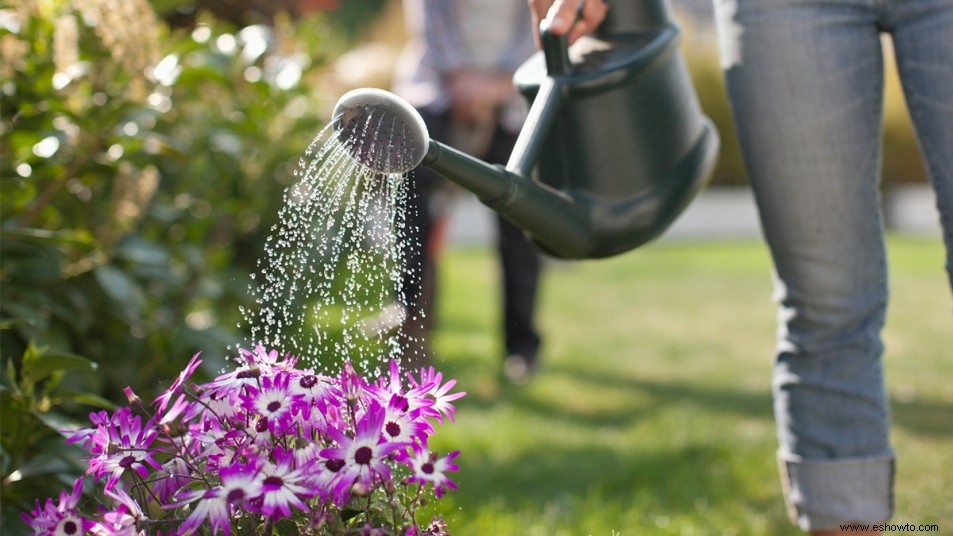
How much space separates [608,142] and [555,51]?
0.14 meters

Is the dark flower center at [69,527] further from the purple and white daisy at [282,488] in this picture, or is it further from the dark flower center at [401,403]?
the dark flower center at [401,403]

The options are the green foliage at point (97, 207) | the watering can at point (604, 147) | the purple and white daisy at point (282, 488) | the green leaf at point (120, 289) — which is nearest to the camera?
the purple and white daisy at point (282, 488)

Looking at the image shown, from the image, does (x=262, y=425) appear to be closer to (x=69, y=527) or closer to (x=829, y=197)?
(x=69, y=527)

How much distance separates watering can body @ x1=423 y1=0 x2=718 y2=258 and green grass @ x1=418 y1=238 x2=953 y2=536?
0.31 m

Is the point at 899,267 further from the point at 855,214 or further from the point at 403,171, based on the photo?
the point at 403,171

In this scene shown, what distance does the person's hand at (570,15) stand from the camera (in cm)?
150

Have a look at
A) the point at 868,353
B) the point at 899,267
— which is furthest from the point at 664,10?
the point at 899,267

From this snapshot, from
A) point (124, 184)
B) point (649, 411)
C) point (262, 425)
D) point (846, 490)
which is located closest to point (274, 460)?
point (262, 425)

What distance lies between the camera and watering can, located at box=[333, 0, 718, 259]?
1.41m

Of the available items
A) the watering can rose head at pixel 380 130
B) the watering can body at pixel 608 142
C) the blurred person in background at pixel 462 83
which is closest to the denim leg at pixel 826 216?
the watering can body at pixel 608 142

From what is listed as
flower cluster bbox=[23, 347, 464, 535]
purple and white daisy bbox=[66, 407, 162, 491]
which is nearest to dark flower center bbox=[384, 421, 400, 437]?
flower cluster bbox=[23, 347, 464, 535]

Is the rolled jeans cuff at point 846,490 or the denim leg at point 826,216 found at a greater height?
the denim leg at point 826,216

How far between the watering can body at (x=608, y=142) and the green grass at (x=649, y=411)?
1.02 feet

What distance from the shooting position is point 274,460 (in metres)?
1.13
